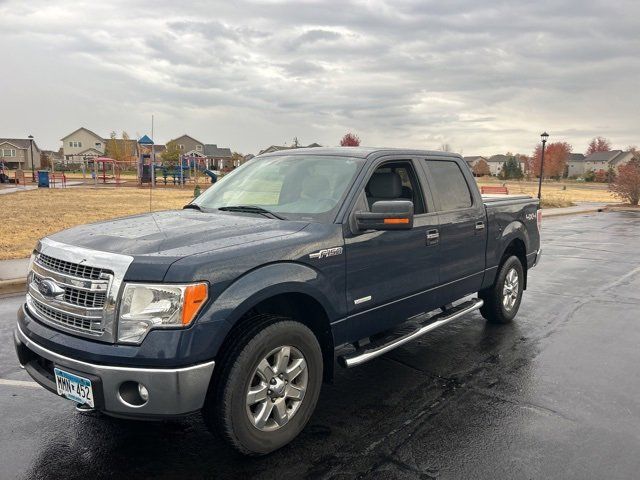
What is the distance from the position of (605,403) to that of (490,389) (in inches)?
34.7

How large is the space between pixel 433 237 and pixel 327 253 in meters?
1.42

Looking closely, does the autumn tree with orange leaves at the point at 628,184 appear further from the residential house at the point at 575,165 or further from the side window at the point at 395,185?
the residential house at the point at 575,165

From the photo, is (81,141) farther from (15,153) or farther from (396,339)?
(396,339)

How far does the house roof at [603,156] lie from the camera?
124 meters

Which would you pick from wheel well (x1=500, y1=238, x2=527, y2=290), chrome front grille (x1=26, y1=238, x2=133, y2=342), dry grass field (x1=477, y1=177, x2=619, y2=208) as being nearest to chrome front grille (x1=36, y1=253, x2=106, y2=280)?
chrome front grille (x1=26, y1=238, x2=133, y2=342)

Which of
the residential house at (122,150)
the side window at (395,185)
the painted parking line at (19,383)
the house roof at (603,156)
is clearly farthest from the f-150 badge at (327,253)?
the house roof at (603,156)

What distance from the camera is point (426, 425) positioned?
3732 mm

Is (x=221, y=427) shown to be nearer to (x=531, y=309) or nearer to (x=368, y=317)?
(x=368, y=317)

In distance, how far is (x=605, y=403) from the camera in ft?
13.8

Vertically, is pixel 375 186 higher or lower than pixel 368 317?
higher

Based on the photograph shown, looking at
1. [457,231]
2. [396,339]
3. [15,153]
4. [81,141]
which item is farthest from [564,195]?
[81,141]

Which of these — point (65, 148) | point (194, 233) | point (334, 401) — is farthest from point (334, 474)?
point (65, 148)

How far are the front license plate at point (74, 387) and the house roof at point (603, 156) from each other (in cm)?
14021

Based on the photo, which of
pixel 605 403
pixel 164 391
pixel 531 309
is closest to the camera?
pixel 164 391
